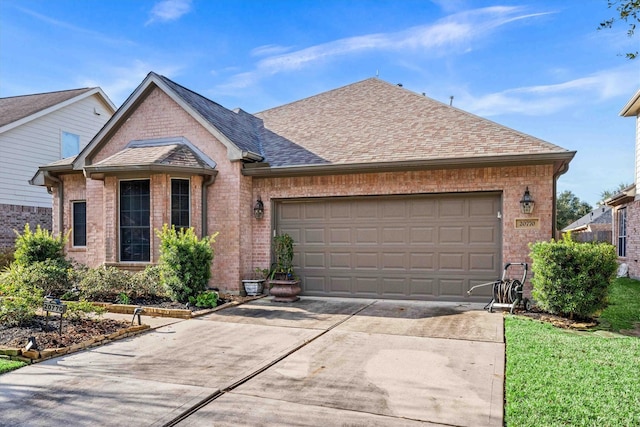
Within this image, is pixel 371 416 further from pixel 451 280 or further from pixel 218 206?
pixel 218 206

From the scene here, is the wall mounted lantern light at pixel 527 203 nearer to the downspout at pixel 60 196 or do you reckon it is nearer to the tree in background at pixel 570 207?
the downspout at pixel 60 196

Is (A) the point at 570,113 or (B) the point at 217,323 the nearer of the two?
(B) the point at 217,323

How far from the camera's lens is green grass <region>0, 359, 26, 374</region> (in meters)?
4.79

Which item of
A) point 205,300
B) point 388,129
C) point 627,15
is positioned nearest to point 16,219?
point 205,300

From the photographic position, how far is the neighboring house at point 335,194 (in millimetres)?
9016

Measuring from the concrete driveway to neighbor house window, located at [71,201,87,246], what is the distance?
6319mm

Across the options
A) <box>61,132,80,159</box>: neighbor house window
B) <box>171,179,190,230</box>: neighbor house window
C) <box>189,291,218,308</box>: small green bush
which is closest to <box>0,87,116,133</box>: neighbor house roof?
<box>61,132,80,159</box>: neighbor house window

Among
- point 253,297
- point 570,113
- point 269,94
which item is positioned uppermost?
point 269,94

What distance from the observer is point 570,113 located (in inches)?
698

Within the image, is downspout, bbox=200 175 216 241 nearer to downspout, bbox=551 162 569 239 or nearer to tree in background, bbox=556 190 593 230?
downspout, bbox=551 162 569 239

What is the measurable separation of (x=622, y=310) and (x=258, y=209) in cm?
798

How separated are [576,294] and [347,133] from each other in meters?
6.55

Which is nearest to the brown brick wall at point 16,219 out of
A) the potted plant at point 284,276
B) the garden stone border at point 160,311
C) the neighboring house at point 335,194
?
the neighboring house at point 335,194

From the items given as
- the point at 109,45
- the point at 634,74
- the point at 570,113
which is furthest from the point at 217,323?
the point at 570,113
